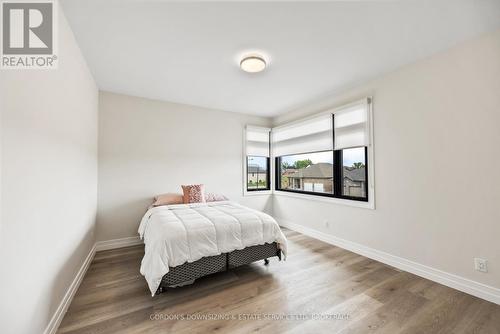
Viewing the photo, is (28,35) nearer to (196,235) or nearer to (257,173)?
(196,235)

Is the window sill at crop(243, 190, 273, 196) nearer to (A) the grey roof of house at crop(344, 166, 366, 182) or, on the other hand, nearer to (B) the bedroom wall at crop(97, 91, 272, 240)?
(B) the bedroom wall at crop(97, 91, 272, 240)

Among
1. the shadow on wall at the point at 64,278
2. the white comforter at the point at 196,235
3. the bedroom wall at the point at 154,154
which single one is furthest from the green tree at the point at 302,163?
the shadow on wall at the point at 64,278

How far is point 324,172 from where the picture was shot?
12.0 feet

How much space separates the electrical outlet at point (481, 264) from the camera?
6.31 ft

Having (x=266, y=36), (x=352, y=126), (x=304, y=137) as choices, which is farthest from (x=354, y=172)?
(x=266, y=36)

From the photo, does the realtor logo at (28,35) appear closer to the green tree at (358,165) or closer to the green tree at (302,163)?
the green tree at (358,165)

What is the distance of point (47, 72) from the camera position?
1436mm

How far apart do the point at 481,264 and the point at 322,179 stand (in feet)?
6.89

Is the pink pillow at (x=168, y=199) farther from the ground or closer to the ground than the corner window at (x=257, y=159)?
closer to the ground

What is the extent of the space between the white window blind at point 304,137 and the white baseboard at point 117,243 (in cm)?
325

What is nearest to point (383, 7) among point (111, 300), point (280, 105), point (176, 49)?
point (176, 49)

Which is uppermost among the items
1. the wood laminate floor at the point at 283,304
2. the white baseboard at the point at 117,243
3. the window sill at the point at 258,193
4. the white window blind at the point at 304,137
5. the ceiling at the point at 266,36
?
the ceiling at the point at 266,36

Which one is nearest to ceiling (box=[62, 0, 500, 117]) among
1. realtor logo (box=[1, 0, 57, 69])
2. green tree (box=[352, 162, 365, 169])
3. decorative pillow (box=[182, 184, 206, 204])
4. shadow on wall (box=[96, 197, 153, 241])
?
realtor logo (box=[1, 0, 57, 69])

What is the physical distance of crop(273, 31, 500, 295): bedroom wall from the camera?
6.31 feet
